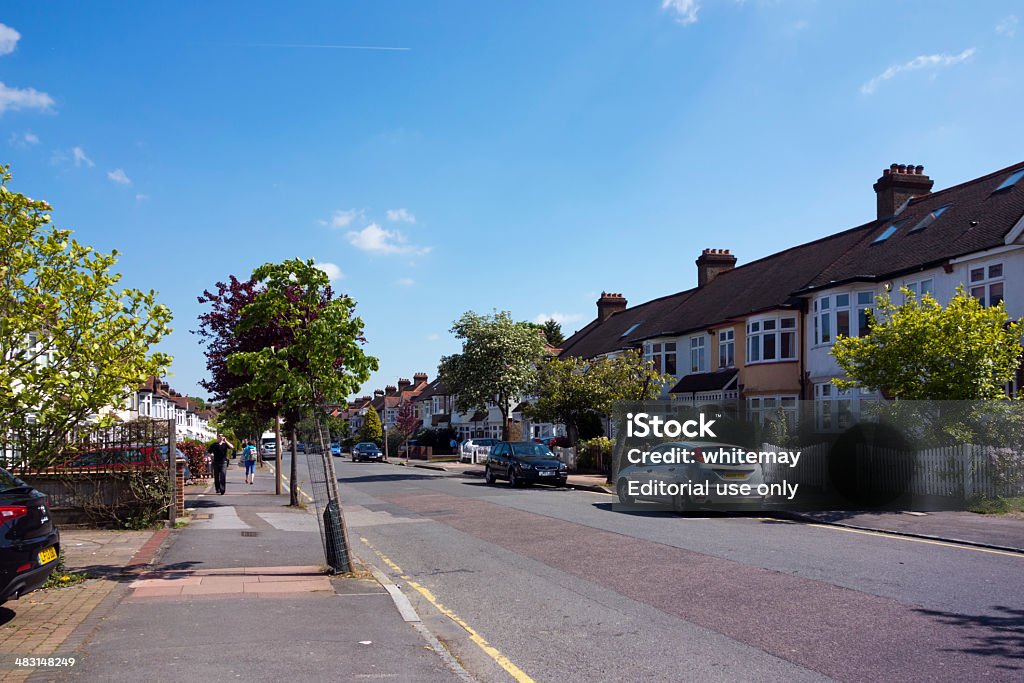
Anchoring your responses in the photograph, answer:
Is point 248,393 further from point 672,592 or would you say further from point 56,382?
point 672,592

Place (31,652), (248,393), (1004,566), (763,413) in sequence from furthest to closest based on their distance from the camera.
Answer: (763,413) → (1004,566) → (248,393) → (31,652)

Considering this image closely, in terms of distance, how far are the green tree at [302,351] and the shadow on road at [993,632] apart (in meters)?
7.11

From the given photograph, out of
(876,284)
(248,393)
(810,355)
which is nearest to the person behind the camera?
(248,393)

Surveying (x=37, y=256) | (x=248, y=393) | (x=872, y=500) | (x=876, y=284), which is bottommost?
(x=872, y=500)

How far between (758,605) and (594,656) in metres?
2.63

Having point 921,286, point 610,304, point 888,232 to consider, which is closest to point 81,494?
point 921,286

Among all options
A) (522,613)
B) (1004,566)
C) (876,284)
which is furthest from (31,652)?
(876,284)

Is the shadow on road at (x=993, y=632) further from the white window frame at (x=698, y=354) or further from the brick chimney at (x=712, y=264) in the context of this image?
the brick chimney at (x=712, y=264)

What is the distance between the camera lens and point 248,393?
34.6 feet

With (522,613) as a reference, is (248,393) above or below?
above

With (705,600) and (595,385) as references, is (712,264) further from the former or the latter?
(705,600)

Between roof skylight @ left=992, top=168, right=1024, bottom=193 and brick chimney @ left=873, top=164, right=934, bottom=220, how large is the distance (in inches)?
219

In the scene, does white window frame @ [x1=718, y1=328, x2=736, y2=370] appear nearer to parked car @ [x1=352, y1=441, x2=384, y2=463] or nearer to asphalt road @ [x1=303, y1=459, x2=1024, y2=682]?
asphalt road @ [x1=303, y1=459, x2=1024, y2=682]

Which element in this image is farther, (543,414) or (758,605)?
(543,414)
